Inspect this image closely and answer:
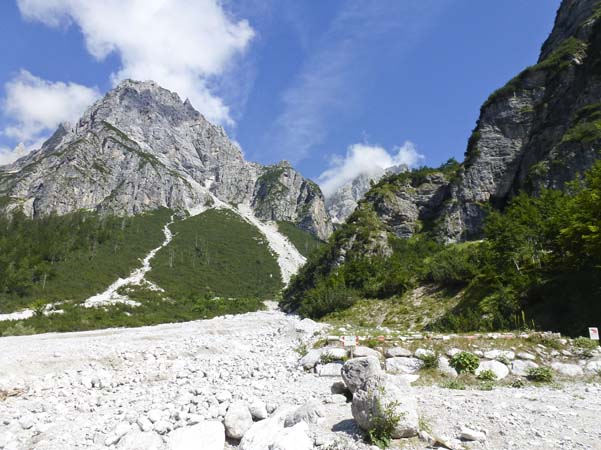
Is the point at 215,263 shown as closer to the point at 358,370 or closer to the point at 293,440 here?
the point at 358,370

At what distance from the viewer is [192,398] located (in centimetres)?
1009

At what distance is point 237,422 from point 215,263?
10540 cm

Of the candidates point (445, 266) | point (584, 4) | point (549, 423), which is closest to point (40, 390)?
point (549, 423)

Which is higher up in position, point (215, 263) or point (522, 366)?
point (215, 263)

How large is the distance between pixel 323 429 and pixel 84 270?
262ft

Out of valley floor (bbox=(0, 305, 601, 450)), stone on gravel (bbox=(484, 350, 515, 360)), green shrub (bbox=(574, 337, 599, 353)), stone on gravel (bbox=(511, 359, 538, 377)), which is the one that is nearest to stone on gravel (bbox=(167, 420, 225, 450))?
valley floor (bbox=(0, 305, 601, 450))

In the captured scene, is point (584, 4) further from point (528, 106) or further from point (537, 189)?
point (537, 189)

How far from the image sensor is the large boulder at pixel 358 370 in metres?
Answer: 7.90

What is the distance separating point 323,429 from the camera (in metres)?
7.06

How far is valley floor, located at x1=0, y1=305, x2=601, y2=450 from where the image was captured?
21.8 ft

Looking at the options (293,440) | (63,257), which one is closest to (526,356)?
(293,440)

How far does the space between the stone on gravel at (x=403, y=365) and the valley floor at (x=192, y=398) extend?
2.04 meters

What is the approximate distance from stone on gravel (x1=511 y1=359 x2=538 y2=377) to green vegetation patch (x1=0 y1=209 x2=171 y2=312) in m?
60.7

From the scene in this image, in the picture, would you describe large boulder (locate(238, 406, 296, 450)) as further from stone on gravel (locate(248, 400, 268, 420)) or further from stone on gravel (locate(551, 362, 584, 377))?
stone on gravel (locate(551, 362, 584, 377))
